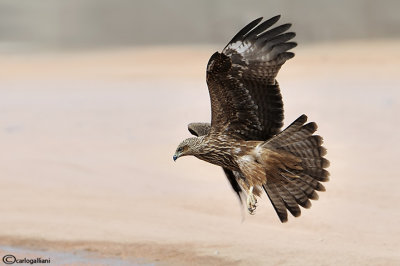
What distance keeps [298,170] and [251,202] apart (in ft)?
1.45

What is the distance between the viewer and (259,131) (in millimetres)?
6770

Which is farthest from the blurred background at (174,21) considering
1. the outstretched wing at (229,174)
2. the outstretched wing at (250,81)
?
the outstretched wing at (250,81)

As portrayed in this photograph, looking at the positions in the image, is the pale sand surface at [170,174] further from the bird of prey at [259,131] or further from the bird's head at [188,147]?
the bird's head at [188,147]

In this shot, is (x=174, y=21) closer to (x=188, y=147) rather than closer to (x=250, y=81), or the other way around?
(x=188, y=147)

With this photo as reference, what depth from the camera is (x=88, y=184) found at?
10.1 m

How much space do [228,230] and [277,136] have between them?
79.0 inches

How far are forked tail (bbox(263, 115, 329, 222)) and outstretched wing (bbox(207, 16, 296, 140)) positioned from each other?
0.26 meters

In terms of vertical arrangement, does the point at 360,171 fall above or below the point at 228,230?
above

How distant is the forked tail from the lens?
20.9ft

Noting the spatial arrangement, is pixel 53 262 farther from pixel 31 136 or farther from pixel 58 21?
pixel 58 21

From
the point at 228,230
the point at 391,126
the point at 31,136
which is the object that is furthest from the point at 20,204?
the point at 391,126

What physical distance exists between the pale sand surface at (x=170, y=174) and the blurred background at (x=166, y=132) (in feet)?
0.08

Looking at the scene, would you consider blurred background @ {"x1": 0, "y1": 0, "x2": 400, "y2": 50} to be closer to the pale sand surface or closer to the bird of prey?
the pale sand surface

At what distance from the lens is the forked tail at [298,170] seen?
636 centimetres
